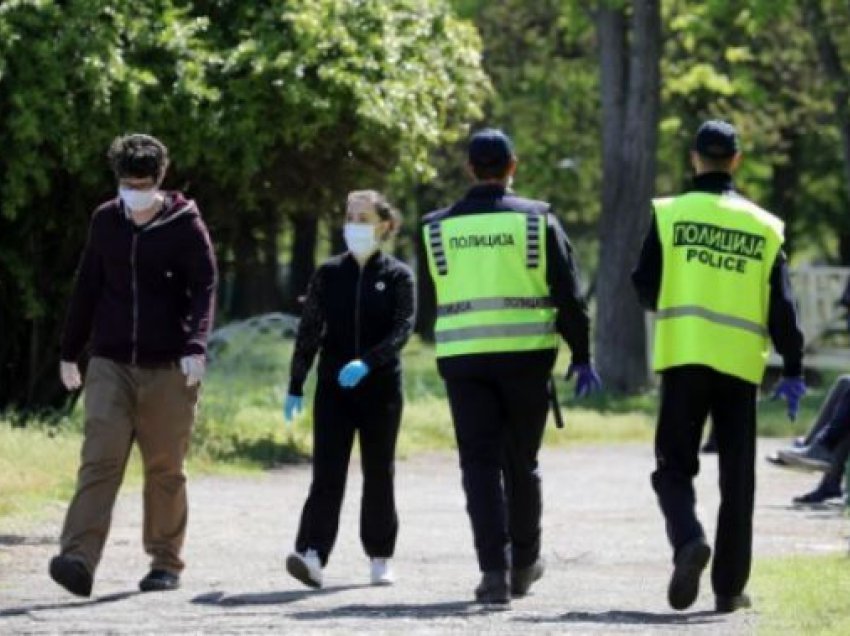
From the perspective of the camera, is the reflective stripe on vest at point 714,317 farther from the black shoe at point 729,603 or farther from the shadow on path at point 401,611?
the shadow on path at point 401,611

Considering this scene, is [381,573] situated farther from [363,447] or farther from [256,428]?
[256,428]

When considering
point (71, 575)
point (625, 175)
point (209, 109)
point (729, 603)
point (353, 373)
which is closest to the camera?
point (729, 603)

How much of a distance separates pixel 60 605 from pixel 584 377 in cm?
239

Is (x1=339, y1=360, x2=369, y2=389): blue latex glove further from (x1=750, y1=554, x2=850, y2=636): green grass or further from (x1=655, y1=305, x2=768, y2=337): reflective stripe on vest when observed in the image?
(x1=750, y1=554, x2=850, y2=636): green grass

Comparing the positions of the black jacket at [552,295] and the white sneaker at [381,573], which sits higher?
the black jacket at [552,295]

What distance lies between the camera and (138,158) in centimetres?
1105

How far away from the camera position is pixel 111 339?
1104 centimetres

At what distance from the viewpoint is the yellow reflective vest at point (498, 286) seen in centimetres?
1063

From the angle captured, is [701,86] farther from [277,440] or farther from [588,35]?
[277,440]

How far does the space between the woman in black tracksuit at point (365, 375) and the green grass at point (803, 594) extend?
70.1 inches

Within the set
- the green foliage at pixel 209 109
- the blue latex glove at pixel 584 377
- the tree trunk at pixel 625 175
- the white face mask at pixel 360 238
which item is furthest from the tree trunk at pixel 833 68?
the blue latex glove at pixel 584 377

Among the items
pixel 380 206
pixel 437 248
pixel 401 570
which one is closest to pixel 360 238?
pixel 380 206

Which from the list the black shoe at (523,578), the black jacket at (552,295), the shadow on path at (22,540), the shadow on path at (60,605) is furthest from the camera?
the shadow on path at (22,540)

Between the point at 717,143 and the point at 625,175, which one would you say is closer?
the point at 717,143
